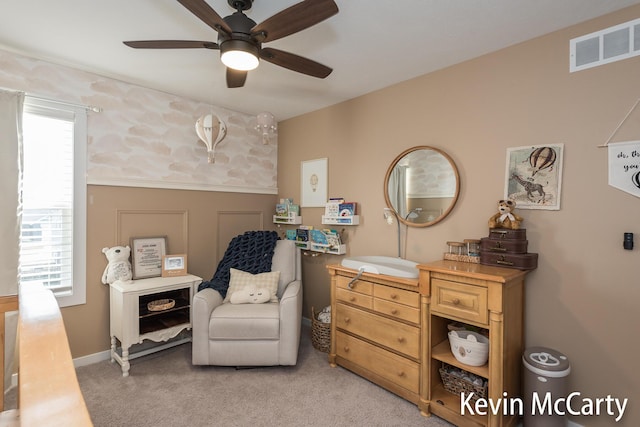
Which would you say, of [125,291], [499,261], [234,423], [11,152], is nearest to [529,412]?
[499,261]

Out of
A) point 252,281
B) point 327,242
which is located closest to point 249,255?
point 252,281

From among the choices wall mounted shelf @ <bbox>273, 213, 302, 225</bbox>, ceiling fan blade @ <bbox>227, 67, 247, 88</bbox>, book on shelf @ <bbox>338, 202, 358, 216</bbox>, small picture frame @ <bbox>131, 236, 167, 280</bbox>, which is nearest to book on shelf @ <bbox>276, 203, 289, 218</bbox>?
wall mounted shelf @ <bbox>273, 213, 302, 225</bbox>

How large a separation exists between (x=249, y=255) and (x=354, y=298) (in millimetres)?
1185

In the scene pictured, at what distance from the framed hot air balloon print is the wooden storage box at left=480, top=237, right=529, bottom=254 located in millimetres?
276

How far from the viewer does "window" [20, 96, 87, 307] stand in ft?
8.07

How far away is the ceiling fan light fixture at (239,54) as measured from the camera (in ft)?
5.43

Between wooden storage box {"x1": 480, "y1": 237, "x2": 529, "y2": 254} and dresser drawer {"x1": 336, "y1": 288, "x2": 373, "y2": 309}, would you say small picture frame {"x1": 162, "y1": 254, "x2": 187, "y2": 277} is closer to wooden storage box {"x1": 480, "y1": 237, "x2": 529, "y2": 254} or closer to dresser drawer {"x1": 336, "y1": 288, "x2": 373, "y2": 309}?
dresser drawer {"x1": 336, "y1": 288, "x2": 373, "y2": 309}

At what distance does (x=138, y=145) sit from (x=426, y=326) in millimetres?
2852

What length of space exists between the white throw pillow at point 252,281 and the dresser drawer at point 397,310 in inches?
39.2

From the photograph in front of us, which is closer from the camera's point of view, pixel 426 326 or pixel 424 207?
pixel 426 326

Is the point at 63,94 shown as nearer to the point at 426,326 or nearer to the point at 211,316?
the point at 211,316

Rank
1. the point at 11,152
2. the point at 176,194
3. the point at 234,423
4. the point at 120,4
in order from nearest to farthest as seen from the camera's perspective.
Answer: the point at 120,4 → the point at 234,423 → the point at 11,152 → the point at 176,194

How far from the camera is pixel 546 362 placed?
6.01 feet

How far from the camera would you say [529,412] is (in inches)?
73.3
